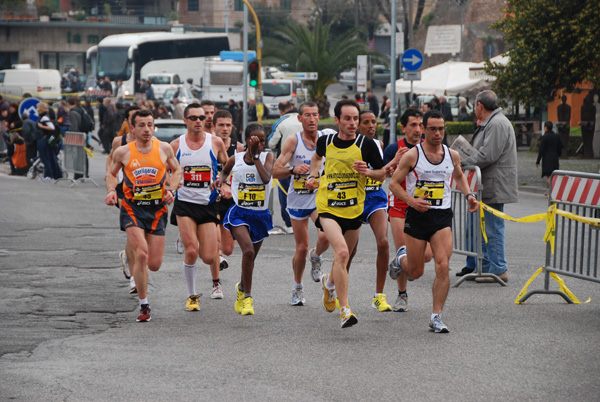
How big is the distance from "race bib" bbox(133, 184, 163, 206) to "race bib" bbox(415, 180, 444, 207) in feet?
7.75

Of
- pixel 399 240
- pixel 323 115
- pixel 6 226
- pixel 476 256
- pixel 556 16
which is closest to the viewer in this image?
pixel 399 240

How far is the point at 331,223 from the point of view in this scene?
793 centimetres

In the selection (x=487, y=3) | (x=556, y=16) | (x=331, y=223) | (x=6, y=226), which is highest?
(x=487, y=3)

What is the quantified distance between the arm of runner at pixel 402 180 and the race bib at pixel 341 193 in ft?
1.16

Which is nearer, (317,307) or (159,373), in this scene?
(159,373)

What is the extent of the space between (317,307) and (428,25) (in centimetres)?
7053

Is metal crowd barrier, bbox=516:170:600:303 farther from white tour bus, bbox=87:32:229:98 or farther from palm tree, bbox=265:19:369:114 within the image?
white tour bus, bbox=87:32:229:98

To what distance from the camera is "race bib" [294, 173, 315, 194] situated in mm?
8995

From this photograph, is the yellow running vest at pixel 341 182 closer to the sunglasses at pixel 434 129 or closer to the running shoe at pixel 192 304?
the sunglasses at pixel 434 129

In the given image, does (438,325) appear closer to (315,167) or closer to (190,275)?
(315,167)

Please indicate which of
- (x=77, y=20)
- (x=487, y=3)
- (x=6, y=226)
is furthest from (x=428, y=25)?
(x=6, y=226)

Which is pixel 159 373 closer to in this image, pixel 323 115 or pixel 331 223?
pixel 331 223

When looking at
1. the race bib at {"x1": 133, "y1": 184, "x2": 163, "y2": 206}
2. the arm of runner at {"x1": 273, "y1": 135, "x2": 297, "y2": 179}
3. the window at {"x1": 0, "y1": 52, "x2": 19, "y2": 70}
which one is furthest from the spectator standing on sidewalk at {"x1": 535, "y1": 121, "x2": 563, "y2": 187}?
the window at {"x1": 0, "y1": 52, "x2": 19, "y2": 70}

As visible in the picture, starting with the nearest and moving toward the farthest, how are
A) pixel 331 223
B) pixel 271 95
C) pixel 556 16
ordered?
pixel 331 223 < pixel 556 16 < pixel 271 95
